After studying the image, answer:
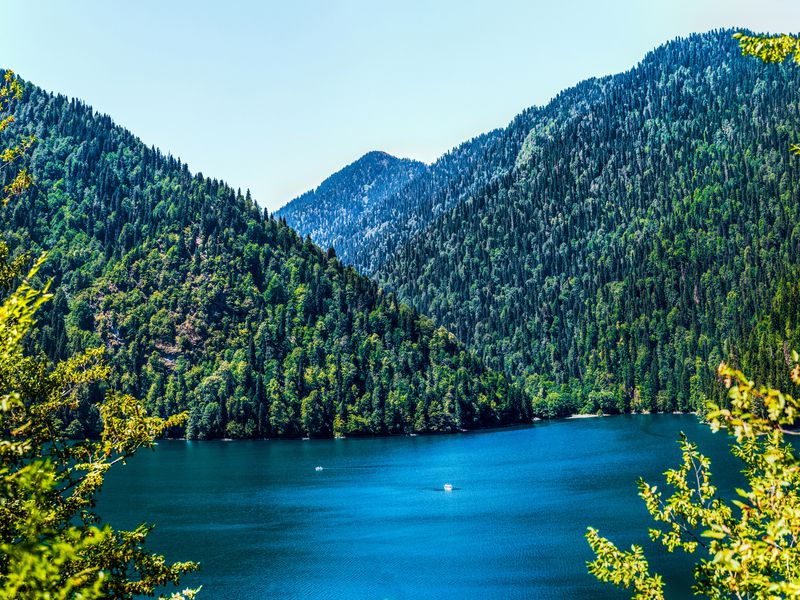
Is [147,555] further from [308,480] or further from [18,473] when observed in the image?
[308,480]

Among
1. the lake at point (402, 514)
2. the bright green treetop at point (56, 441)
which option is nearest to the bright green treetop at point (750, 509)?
the bright green treetop at point (56, 441)

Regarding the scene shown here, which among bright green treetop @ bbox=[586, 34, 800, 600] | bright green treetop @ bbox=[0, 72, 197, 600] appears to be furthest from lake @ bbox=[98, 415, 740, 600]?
bright green treetop @ bbox=[0, 72, 197, 600]

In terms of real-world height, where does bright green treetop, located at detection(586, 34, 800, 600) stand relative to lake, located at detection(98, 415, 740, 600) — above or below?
above

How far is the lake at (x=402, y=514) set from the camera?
76750mm

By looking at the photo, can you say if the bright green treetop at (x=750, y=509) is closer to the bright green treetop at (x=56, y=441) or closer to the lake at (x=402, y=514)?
the bright green treetop at (x=56, y=441)

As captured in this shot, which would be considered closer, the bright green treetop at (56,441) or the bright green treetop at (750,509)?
the bright green treetop at (750,509)

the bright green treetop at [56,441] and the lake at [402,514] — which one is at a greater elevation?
the bright green treetop at [56,441]

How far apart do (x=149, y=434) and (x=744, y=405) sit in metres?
12.6

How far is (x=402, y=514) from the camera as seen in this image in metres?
109

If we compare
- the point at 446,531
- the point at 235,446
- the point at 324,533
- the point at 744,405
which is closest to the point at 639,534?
the point at 446,531

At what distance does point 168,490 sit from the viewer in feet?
425

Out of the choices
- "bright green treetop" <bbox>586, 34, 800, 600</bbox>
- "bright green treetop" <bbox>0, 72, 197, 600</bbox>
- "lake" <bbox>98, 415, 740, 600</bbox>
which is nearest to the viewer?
"bright green treetop" <bbox>586, 34, 800, 600</bbox>

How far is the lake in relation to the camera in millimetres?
76750

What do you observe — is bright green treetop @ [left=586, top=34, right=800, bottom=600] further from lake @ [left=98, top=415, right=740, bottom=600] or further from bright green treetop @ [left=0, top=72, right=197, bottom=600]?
lake @ [left=98, top=415, right=740, bottom=600]
